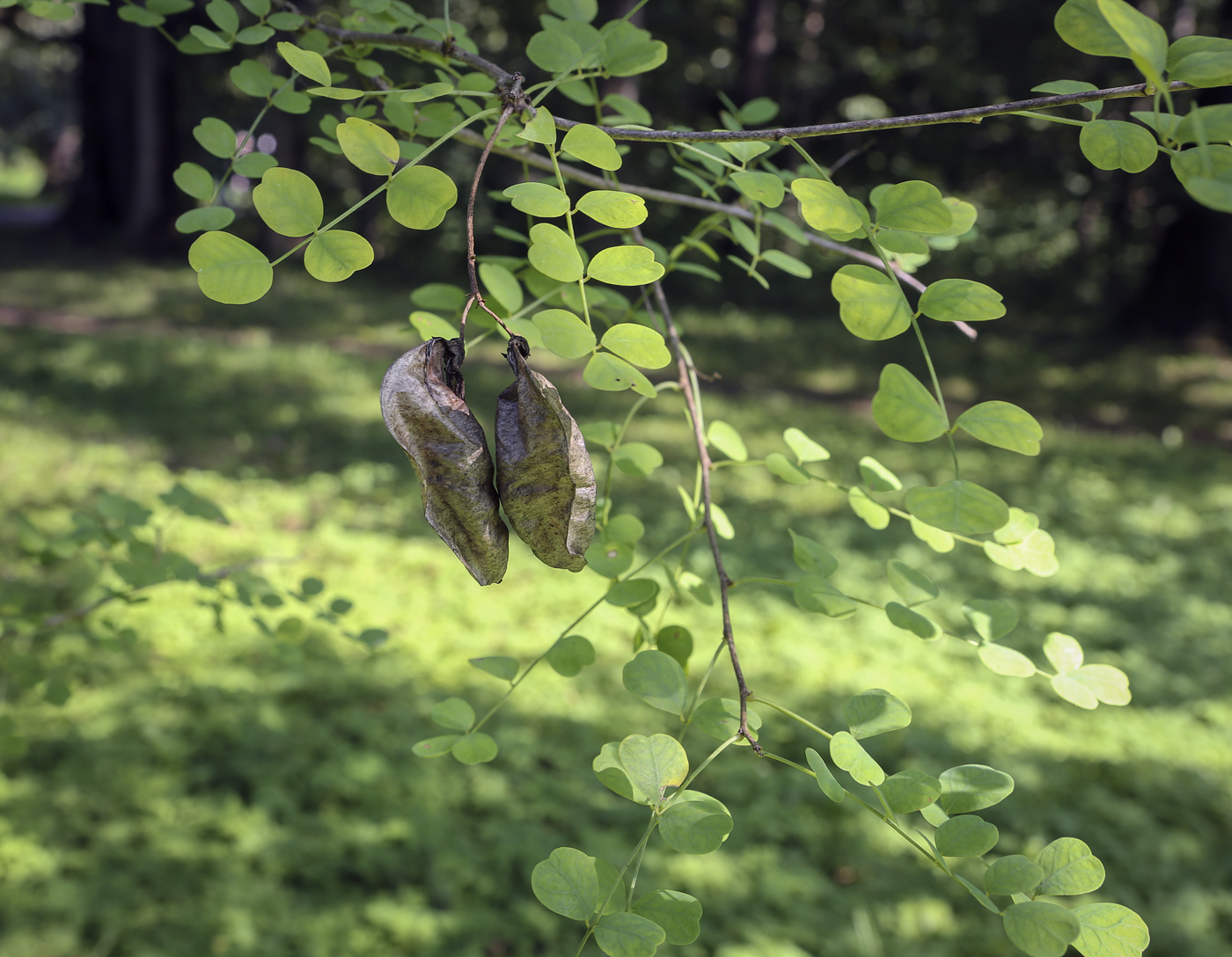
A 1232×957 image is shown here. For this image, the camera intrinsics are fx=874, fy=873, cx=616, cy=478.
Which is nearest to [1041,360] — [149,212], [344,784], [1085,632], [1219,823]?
[1085,632]

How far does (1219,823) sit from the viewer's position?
3.04 metres

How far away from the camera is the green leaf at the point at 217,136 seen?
0.97 m

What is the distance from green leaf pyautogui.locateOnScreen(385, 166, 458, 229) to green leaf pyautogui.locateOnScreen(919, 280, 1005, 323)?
384mm

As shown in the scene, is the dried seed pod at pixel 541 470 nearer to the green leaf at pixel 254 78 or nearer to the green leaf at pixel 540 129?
the green leaf at pixel 540 129

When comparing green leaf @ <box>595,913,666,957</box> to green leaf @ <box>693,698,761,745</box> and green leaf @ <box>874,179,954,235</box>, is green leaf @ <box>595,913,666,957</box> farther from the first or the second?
green leaf @ <box>874,179,954,235</box>

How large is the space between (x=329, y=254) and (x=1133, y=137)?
0.63 metres

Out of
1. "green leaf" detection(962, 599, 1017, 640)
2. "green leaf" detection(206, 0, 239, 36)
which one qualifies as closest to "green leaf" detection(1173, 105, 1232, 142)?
"green leaf" detection(962, 599, 1017, 640)

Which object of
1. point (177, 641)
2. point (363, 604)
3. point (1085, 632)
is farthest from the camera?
point (1085, 632)

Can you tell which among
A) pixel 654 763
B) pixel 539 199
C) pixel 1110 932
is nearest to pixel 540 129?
pixel 539 199

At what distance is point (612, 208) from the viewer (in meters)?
0.70

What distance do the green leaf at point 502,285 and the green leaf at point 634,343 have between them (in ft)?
0.82

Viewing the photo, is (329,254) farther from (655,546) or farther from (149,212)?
(149,212)

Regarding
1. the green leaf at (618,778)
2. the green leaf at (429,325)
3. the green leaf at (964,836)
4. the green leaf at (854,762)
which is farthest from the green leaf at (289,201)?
the green leaf at (964,836)

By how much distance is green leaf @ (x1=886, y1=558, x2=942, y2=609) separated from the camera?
900 mm
